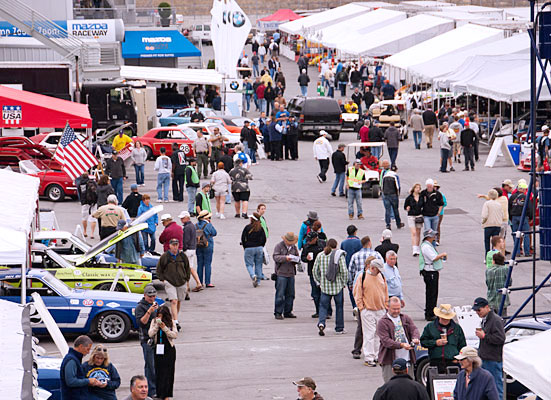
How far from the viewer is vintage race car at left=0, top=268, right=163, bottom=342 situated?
52.5 ft

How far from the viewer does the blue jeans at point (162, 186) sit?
89.5 feet

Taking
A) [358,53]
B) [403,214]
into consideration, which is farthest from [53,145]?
[358,53]

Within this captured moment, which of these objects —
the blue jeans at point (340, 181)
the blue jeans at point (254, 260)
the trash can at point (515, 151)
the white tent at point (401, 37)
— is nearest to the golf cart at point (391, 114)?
the trash can at point (515, 151)

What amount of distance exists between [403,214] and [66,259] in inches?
414

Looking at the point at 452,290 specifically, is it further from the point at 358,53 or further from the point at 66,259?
the point at 358,53

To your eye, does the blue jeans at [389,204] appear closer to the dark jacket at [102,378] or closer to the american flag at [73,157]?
the american flag at [73,157]

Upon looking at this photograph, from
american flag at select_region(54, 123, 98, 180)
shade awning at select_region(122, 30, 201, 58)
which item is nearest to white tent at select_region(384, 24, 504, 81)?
shade awning at select_region(122, 30, 201, 58)

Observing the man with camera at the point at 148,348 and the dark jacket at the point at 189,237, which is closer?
the man with camera at the point at 148,348

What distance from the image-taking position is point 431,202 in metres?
21.4

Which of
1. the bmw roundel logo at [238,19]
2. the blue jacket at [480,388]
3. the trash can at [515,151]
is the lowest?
the blue jacket at [480,388]

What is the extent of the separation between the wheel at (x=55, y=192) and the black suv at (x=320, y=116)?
13.6m

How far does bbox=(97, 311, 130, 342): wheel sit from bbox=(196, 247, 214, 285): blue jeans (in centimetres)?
337

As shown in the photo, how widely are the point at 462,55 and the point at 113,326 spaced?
29.3 metres

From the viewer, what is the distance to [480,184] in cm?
2988
